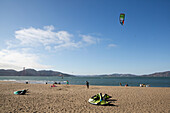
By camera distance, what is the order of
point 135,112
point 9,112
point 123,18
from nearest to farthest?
point 9,112 < point 135,112 < point 123,18

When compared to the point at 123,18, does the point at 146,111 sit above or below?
below

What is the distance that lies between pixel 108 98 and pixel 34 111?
735cm

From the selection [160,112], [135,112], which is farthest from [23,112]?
[160,112]

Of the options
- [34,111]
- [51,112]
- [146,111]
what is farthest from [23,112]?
[146,111]

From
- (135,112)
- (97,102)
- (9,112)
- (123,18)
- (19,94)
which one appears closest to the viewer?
(9,112)

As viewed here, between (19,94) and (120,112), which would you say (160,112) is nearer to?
(120,112)

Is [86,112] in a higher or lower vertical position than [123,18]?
lower

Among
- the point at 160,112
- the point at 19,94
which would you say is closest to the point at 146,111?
the point at 160,112

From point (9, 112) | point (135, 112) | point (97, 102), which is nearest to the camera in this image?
point (9, 112)

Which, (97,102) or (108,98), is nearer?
(97,102)

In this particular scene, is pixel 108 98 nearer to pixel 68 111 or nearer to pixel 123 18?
pixel 68 111

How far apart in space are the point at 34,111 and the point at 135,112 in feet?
21.9

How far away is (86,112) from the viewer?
754 centimetres

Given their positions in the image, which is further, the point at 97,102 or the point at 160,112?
the point at 97,102
